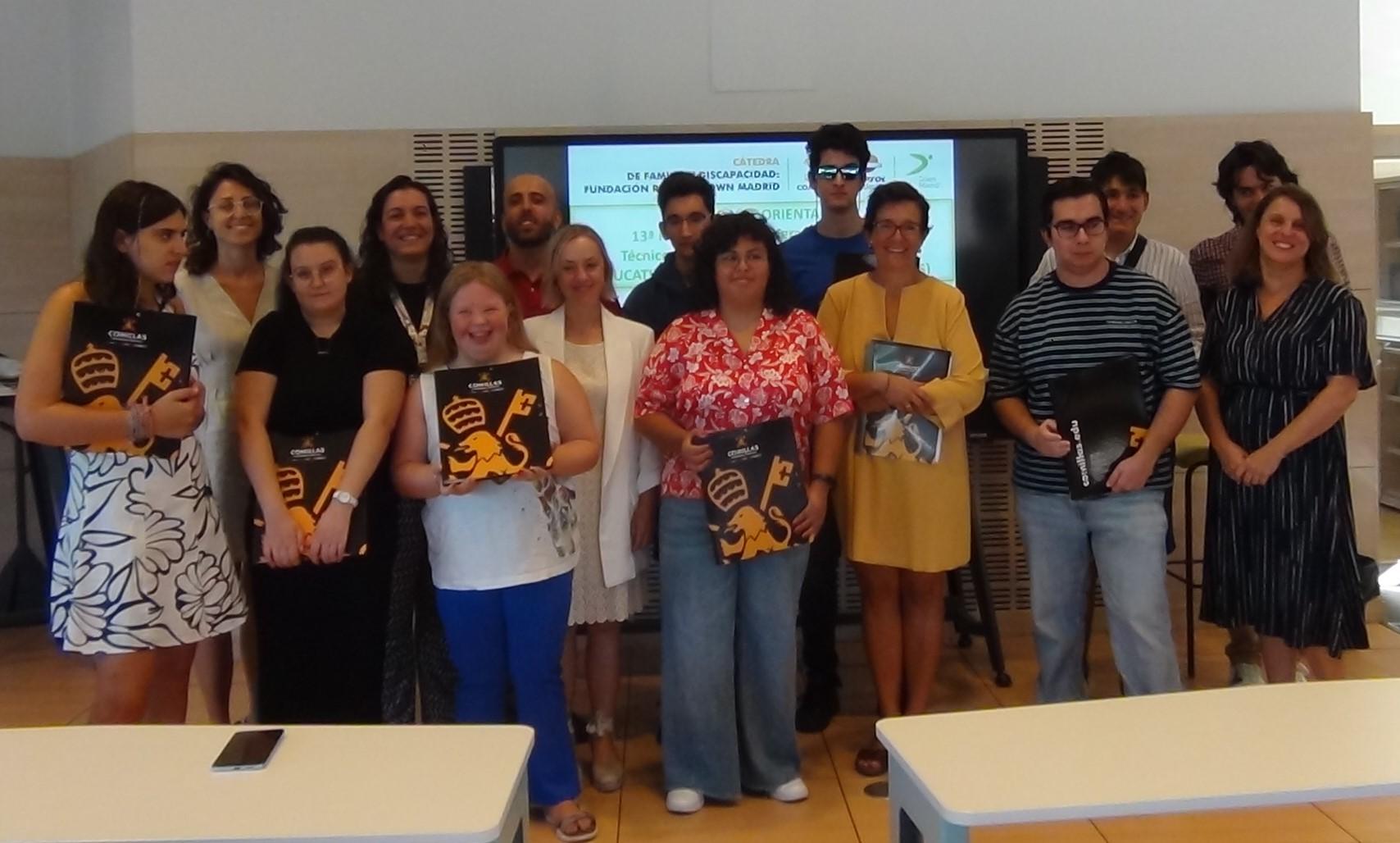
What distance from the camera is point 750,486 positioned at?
2.88 m

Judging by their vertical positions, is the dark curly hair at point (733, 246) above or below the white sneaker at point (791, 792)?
above

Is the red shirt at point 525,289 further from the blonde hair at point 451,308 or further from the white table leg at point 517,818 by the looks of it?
the white table leg at point 517,818

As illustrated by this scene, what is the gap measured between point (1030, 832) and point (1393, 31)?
547 cm

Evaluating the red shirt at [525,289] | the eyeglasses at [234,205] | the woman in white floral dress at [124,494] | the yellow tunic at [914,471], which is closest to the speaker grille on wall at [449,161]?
the red shirt at [525,289]

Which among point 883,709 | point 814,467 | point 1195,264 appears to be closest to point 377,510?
point 814,467

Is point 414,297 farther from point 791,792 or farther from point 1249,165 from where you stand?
point 1249,165

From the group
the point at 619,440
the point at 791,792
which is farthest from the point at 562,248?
the point at 791,792

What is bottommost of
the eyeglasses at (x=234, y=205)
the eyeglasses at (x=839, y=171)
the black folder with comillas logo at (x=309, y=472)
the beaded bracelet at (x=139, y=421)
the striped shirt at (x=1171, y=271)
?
the black folder with comillas logo at (x=309, y=472)

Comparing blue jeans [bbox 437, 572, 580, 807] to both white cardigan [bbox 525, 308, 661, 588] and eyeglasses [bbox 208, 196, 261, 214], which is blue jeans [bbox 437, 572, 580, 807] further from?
eyeglasses [bbox 208, 196, 261, 214]

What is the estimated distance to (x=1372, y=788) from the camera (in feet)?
5.15

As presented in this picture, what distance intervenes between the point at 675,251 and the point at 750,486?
907mm

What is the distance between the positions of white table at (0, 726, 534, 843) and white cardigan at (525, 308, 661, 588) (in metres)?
1.26

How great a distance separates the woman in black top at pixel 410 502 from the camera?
286 centimetres

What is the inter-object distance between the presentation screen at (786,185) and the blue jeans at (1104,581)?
→ 1.43 m
